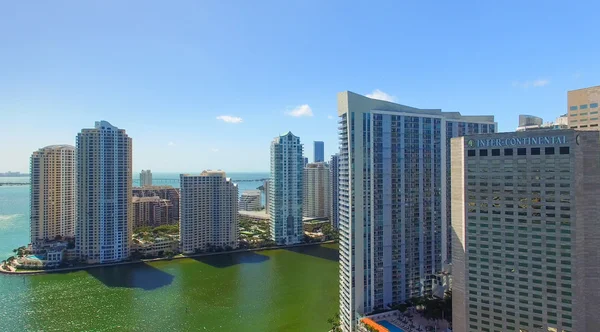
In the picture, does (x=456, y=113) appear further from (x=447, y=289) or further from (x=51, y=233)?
(x=51, y=233)

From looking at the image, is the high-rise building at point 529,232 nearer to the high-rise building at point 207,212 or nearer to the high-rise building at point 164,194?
the high-rise building at point 207,212

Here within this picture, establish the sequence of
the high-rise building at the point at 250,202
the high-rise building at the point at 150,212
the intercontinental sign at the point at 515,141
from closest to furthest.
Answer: the intercontinental sign at the point at 515,141
the high-rise building at the point at 150,212
the high-rise building at the point at 250,202

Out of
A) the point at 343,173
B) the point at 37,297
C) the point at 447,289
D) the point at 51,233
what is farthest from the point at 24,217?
the point at 447,289

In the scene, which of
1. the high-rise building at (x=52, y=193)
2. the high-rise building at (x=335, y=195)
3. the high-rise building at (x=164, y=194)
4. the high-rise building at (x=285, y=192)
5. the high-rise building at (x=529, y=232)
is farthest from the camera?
the high-rise building at (x=164, y=194)

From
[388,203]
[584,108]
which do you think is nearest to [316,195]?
[388,203]

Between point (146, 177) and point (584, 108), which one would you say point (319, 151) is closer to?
point (146, 177)

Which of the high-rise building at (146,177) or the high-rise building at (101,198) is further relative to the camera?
the high-rise building at (146,177)

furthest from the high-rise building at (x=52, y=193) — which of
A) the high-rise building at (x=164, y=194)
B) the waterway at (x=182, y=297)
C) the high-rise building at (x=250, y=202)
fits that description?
the high-rise building at (x=250, y=202)

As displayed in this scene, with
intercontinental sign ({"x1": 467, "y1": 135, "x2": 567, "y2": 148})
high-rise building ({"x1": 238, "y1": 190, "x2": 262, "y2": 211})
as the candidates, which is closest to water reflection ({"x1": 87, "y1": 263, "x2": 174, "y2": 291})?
intercontinental sign ({"x1": 467, "y1": 135, "x2": 567, "y2": 148})
